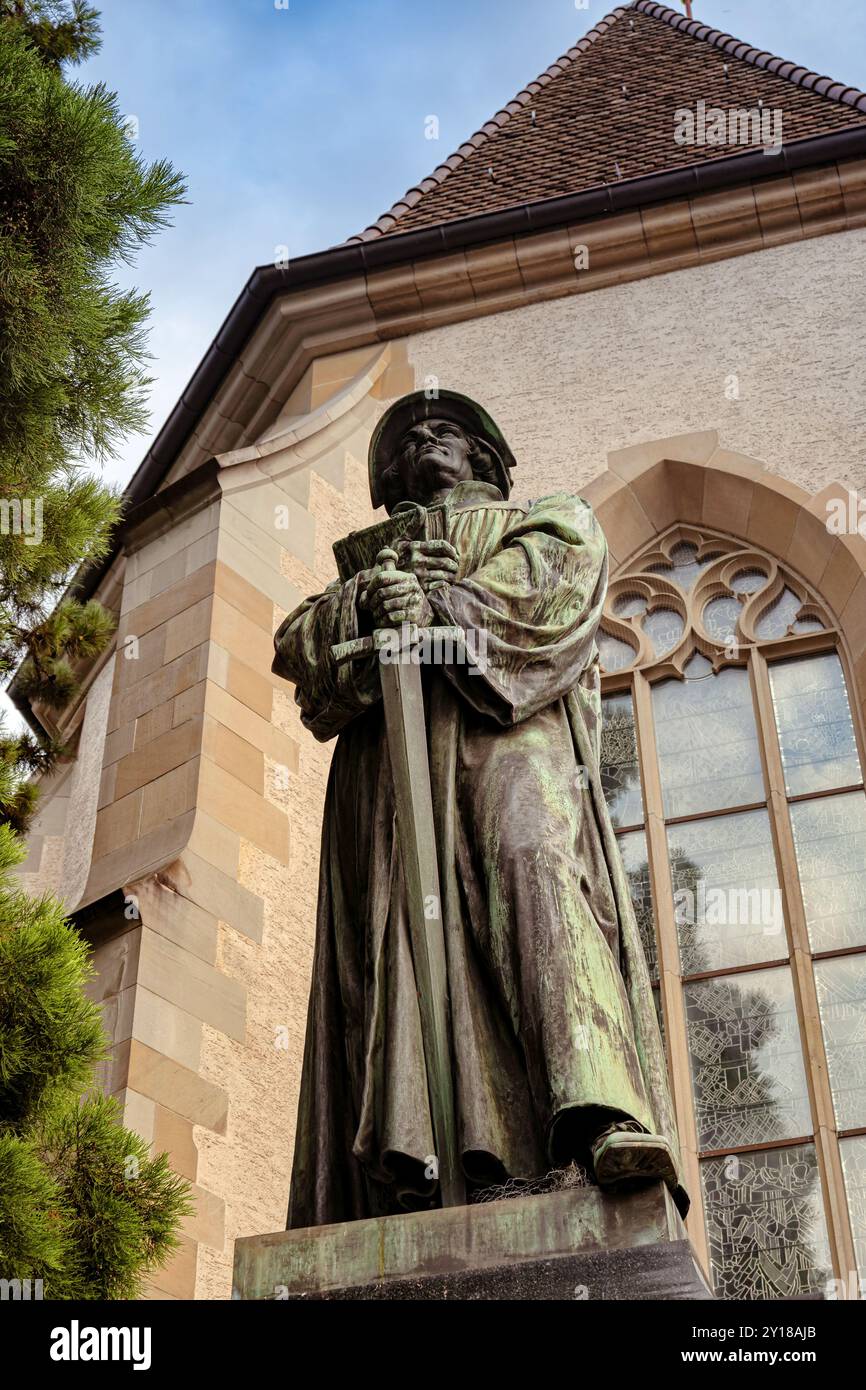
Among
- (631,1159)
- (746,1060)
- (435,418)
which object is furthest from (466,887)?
(746,1060)

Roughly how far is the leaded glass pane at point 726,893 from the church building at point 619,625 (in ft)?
0.05

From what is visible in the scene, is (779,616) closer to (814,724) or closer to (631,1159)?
(814,724)

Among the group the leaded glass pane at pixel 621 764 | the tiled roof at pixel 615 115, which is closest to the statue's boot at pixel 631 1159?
the leaded glass pane at pixel 621 764

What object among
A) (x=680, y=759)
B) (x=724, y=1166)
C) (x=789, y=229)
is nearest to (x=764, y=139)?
(x=789, y=229)


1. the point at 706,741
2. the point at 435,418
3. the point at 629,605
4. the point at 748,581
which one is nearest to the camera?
the point at 435,418

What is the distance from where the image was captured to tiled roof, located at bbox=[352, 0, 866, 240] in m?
11.6

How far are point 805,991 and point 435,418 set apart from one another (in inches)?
162

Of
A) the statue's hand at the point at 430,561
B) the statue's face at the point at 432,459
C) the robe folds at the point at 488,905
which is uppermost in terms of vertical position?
the statue's face at the point at 432,459

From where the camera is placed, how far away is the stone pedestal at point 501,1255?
332cm

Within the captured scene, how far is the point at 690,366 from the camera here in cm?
1005

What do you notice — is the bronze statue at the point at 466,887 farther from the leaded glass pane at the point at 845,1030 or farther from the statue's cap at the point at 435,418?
the leaded glass pane at the point at 845,1030

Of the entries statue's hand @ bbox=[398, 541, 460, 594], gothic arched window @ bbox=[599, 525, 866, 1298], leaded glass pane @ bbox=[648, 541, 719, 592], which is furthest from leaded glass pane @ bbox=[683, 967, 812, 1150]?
statue's hand @ bbox=[398, 541, 460, 594]

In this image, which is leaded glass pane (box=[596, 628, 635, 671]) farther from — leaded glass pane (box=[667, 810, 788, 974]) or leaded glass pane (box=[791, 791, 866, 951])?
leaded glass pane (box=[791, 791, 866, 951])

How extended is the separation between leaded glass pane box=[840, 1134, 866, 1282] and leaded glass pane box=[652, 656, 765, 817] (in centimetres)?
173
